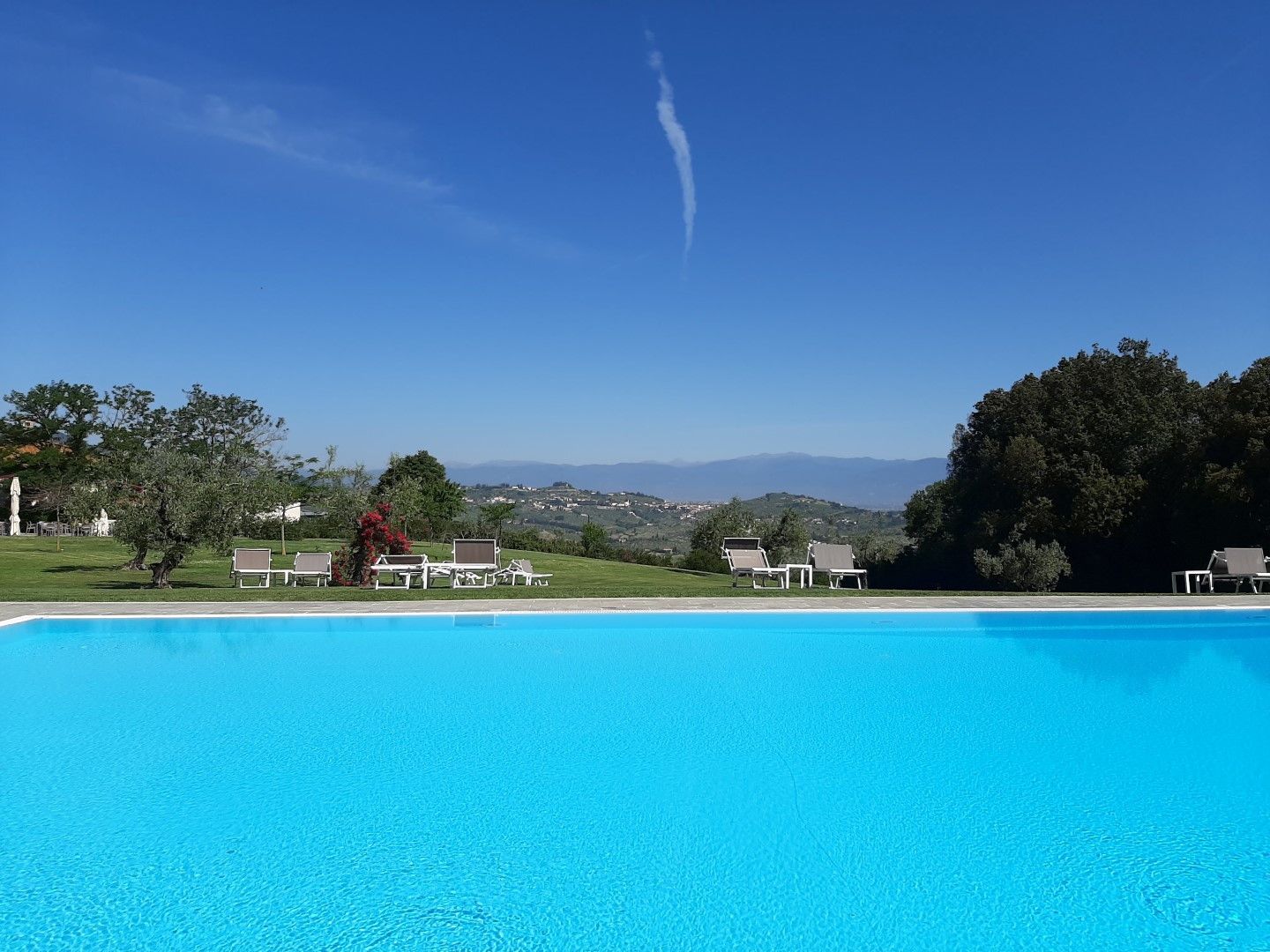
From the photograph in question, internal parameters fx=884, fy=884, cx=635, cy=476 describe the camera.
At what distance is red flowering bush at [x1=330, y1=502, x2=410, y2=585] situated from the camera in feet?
49.0

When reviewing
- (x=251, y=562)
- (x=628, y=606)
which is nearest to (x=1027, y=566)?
(x=628, y=606)

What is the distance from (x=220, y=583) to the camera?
1588 centimetres

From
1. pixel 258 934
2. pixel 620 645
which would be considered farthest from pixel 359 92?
pixel 258 934

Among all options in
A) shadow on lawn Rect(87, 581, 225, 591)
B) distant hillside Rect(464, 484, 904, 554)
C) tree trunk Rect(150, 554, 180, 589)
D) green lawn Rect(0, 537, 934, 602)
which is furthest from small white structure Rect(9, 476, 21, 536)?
tree trunk Rect(150, 554, 180, 589)

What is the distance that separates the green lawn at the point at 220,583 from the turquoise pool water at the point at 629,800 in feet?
11.7

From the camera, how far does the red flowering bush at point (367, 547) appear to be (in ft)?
49.0

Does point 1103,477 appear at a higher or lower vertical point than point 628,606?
higher

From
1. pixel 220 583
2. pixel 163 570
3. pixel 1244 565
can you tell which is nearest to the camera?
pixel 1244 565

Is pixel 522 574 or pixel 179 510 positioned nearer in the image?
pixel 179 510

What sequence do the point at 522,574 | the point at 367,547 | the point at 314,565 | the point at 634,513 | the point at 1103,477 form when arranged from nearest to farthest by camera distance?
1. the point at 367,547
2. the point at 314,565
3. the point at 522,574
4. the point at 1103,477
5. the point at 634,513

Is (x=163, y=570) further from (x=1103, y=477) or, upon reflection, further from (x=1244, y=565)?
(x=1103, y=477)

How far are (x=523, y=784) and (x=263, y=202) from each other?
21.5 meters

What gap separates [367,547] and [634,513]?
2653 inches

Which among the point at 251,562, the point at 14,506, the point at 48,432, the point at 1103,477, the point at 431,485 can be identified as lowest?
the point at 251,562
